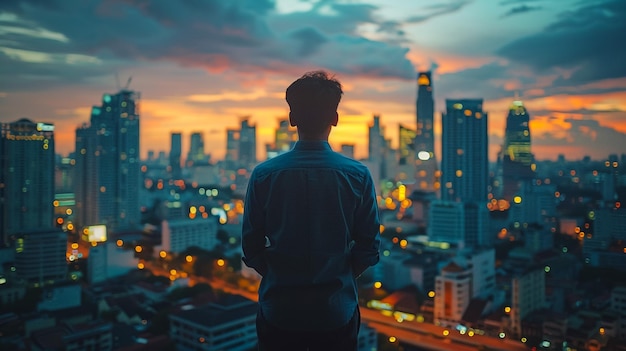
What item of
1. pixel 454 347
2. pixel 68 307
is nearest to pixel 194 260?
pixel 68 307

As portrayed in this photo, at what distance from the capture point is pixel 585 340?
179 inches

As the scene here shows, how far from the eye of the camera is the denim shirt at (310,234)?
2.05 ft

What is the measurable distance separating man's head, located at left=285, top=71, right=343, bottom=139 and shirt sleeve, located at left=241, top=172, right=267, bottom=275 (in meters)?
0.10

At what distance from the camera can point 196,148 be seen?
2955 centimetres

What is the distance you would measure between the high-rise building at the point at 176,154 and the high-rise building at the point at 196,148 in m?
1.27

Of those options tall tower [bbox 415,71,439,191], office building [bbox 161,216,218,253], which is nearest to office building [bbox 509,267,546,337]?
office building [bbox 161,216,218,253]

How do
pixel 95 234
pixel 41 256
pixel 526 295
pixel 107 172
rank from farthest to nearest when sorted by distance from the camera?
pixel 107 172
pixel 95 234
pixel 41 256
pixel 526 295

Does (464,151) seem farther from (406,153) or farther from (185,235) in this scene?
(185,235)

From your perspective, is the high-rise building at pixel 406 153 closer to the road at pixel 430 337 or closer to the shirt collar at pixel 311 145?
the road at pixel 430 337

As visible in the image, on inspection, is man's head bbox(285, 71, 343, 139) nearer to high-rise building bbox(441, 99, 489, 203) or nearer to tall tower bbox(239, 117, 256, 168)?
high-rise building bbox(441, 99, 489, 203)

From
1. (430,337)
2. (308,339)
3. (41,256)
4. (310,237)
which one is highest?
(310,237)

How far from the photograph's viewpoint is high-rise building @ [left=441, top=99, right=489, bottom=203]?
1433 cm

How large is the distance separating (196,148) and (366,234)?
1172 inches

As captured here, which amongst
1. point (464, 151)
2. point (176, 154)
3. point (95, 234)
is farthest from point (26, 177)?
point (176, 154)
